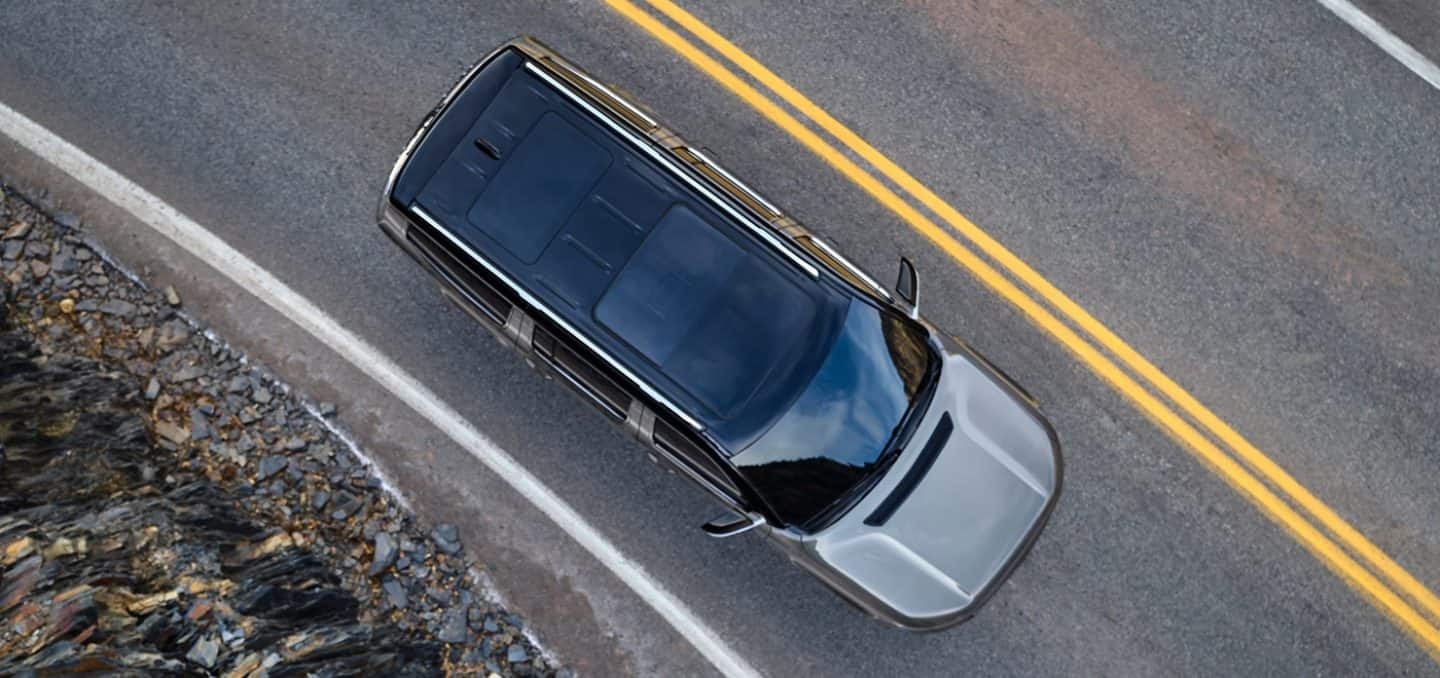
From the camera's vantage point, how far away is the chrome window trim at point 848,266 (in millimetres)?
6742

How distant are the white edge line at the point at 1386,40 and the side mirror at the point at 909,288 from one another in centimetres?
445

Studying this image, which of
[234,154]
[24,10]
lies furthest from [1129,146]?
[24,10]

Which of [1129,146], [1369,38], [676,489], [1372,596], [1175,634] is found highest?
[1369,38]

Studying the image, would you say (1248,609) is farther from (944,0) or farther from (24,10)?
(24,10)

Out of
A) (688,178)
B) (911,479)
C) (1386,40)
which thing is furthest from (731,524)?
(1386,40)

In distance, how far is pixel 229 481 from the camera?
23.8 ft

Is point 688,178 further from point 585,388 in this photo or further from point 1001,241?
point 1001,241

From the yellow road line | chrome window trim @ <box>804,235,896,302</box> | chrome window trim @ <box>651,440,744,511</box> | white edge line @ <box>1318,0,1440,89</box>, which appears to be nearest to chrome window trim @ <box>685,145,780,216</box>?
chrome window trim @ <box>804,235,896,302</box>

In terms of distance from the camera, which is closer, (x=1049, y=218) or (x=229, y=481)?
(x=229, y=481)

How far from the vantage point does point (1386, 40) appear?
795 cm

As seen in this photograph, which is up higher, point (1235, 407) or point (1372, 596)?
point (1235, 407)

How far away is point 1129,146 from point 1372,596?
4063mm

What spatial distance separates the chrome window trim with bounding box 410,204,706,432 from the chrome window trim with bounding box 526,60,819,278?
1.21m

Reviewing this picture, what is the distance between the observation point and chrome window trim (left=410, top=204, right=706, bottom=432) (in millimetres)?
6211
